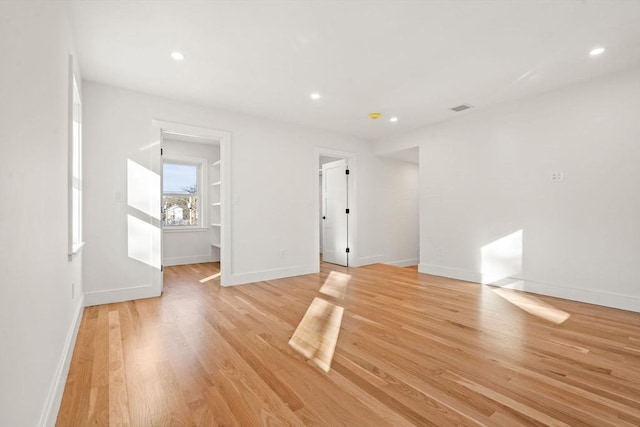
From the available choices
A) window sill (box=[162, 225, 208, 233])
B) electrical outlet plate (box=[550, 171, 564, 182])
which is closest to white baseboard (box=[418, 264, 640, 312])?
electrical outlet plate (box=[550, 171, 564, 182])

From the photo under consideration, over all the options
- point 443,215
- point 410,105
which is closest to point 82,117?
point 410,105

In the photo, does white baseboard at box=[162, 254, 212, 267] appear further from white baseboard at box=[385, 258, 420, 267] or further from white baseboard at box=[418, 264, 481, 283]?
white baseboard at box=[418, 264, 481, 283]

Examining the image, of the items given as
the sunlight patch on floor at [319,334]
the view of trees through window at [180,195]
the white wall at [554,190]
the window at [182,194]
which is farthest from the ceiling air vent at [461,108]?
the view of trees through window at [180,195]

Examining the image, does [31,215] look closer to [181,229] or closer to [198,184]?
[181,229]

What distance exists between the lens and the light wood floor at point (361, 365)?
152 cm

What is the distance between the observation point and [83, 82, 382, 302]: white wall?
339 cm

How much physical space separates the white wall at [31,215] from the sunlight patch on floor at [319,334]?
4.72ft

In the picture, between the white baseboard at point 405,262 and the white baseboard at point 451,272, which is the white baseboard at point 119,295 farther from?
the white baseboard at point 405,262

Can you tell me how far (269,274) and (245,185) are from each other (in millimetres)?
1437

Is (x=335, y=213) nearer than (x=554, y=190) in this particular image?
No

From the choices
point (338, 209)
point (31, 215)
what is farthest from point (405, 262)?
point (31, 215)

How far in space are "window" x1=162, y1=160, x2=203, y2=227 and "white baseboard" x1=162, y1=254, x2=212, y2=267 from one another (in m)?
0.70

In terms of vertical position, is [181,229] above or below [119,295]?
above

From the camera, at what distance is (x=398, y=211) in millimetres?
6547
